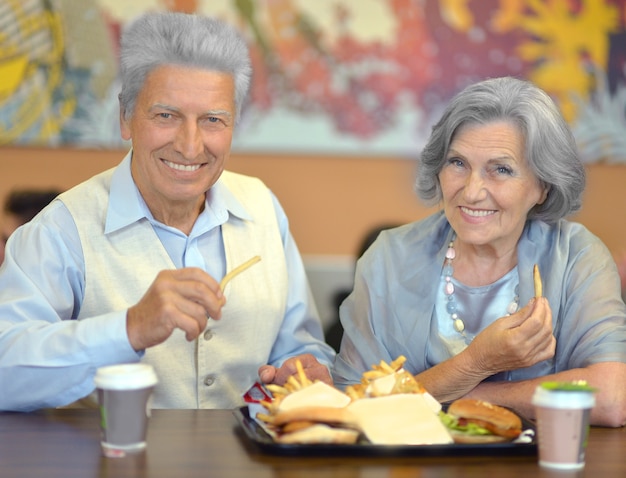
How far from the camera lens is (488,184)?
2188 mm

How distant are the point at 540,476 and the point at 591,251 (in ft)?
3.01

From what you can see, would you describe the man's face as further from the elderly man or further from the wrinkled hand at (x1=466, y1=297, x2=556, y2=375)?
the wrinkled hand at (x1=466, y1=297, x2=556, y2=375)

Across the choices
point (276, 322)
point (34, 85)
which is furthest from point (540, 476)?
point (34, 85)

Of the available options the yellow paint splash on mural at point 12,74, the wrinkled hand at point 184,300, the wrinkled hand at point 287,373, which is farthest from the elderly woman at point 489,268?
the yellow paint splash on mural at point 12,74

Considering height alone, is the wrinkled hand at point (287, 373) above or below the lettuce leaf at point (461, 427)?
below

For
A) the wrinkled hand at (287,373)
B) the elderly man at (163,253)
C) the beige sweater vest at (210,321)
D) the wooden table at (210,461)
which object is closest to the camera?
the wooden table at (210,461)

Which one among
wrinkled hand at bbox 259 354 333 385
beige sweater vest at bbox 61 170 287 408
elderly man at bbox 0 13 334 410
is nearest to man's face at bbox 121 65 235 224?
elderly man at bbox 0 13 334 410

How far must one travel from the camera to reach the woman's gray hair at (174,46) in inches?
83.0

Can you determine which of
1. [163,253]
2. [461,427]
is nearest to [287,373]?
[163,253]

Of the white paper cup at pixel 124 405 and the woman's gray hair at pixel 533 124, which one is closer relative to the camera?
the white paper cup at pixel 124 405

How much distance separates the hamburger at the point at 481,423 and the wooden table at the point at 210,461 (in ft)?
0.20

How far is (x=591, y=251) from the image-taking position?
222cm

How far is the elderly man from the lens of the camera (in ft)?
6.20

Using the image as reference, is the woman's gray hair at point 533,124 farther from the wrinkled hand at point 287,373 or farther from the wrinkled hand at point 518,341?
the wrinkled hand at point 287,373
